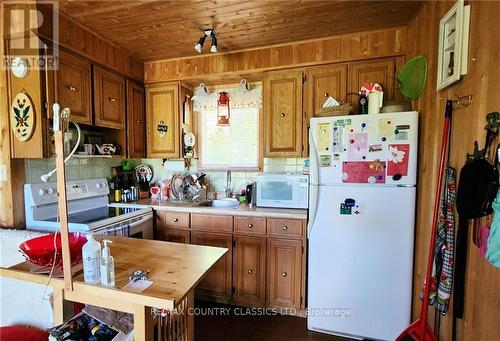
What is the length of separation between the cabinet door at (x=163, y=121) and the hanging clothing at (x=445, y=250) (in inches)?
93.1

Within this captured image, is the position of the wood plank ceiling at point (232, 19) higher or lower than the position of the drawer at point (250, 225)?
higher

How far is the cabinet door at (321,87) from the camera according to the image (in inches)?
87.3

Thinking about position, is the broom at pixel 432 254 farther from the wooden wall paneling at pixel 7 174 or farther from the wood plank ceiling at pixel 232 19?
the wooden wall paneling at pixel 7 174

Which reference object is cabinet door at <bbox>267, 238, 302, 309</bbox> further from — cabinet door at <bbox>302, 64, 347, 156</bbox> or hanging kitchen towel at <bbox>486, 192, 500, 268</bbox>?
hanging kitchen towel at <bbox>486, 192, 500, 268</bbox>

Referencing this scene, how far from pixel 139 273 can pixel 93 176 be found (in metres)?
1.93

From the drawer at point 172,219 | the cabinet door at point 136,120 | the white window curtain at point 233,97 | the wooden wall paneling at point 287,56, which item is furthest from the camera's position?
the white window curtain at point 233,97

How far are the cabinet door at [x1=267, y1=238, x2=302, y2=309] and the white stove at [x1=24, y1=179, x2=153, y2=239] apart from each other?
1238 millimetres

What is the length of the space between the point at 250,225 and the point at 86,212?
5.06 ft

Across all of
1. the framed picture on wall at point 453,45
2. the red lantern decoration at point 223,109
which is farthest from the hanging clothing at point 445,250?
the red lantern decoration at point 223,109

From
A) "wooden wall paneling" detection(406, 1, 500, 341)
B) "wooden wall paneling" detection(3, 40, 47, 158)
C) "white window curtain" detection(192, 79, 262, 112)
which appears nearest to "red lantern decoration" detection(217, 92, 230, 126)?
"white window curtain" detection(192, 79, 262, 112)

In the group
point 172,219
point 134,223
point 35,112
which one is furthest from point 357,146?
point 35,112

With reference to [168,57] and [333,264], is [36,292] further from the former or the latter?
[168,57]

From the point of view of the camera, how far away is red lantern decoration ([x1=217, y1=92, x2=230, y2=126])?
9.24 feet

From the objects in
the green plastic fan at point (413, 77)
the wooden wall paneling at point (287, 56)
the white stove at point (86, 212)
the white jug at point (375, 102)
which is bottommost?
the white stove at point (86, 212)
